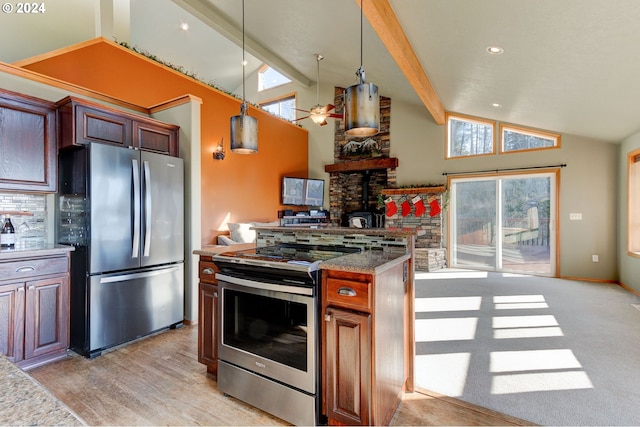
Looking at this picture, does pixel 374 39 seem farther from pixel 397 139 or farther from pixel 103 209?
pixel 103 209

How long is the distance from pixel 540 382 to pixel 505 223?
4676mm

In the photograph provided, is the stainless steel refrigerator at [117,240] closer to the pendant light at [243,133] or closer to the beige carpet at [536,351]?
the pendant light at [243,133]

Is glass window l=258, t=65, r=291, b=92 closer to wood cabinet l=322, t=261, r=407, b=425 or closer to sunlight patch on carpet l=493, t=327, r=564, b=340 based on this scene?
sunlight patch on carpet l=493, t=327, r=564, b=340

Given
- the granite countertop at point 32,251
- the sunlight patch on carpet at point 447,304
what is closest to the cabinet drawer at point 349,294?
the granite countertop at point 32,251

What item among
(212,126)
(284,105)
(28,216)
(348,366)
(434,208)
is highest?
(284,105)

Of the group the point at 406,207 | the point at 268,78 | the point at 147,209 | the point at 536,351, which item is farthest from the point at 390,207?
the point at 147,209

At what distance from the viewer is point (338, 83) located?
7.87m

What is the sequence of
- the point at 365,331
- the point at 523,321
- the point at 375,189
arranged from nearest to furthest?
1. the point at 365,331
2. the point at 523,321
3. the point at 375,189

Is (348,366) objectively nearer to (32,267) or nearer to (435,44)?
(32,267)

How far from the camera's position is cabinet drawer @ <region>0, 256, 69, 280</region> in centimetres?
241

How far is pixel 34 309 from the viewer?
2561 millimetres

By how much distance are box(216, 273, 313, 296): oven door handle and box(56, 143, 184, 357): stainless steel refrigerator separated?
1304 mm

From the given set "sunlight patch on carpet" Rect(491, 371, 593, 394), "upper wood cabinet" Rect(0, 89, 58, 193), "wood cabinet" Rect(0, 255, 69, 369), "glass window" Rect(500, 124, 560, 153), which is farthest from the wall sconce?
"glass window" Rect(500, 124, 560, 153)

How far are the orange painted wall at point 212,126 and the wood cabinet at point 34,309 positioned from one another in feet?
7.91
